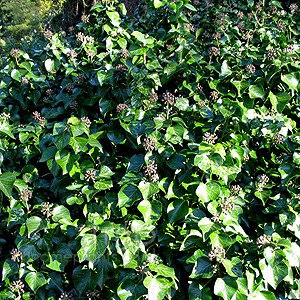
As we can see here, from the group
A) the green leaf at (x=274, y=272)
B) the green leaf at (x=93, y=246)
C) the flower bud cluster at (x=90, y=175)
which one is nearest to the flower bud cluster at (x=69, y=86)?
the flower bud cluster at (x=90, y=175)

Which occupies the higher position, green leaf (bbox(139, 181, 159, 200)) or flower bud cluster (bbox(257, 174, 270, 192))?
green leaf (bbox(139, 181, 159, 200))

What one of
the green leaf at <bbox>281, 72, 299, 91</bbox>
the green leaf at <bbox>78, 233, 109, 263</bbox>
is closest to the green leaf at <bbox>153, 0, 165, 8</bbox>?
the green leaf at <bbox>281, 72, 299, 91</bbox>

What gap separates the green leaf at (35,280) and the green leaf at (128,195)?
754 millimetres

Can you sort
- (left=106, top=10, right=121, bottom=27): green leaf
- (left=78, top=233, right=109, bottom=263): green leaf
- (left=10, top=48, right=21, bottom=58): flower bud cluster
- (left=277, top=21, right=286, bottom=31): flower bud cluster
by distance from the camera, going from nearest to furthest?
(left=78, top=233, right=109, bottom=263): green leaf
(left=10, top=48, right=21, bottom=58): flower bud cluster
(left=106, top=10, right=121, bottom=27): green leaf
(left=277, top=21, right=286, bottom=31): flower bud cluster

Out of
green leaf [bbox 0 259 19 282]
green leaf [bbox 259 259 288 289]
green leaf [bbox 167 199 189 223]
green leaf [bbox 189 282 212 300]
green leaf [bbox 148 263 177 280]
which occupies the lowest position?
green leaf [bbox 259 259 288 289]

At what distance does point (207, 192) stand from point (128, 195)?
507mm

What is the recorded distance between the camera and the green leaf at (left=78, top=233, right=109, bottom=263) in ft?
5.17

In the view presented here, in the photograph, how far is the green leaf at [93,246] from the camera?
1.58 m

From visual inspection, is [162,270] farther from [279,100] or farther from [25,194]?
[279,100]

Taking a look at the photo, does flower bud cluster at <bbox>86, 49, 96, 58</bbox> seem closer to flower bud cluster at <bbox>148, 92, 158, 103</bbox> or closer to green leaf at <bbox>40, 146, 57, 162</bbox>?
flower bud cluster at <bbox>148, 92, 158, 103</bbox>

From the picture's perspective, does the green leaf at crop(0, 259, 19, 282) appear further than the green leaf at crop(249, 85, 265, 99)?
No

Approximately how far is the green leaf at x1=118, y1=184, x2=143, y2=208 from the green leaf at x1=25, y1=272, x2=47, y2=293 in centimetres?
75

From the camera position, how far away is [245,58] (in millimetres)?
2520

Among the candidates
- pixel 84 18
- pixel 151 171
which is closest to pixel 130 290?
pixel 151 171
